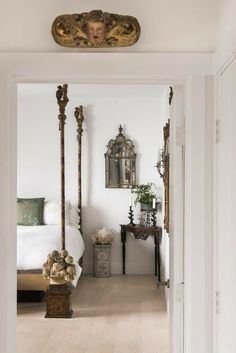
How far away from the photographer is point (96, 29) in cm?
205

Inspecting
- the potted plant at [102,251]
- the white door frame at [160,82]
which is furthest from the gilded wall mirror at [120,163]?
the white door frame at [160,82]

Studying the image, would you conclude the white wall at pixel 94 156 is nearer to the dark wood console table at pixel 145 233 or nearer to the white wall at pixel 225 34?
the dark wood console table at pixel 145 233

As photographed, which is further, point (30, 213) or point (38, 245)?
point (30, 213)

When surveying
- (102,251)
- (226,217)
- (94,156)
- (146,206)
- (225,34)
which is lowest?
(102,251)

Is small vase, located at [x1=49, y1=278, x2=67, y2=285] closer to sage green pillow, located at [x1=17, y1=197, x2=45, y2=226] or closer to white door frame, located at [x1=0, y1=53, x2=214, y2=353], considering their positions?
sage green pillow, located at [x1=17, y1=197, x2=45, y2=226]

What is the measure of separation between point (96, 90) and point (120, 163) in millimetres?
1250

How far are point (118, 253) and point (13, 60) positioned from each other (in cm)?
551

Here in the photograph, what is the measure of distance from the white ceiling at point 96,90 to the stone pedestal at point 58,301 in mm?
2594

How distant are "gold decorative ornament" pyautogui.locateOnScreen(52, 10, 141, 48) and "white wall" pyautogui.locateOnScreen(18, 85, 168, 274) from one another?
17.2ft

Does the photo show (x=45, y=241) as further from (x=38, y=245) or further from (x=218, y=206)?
(x=218, y=206)

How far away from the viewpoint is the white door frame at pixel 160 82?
2105 millimetres

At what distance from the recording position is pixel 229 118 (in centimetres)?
188

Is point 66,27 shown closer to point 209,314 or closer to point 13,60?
point 13,60

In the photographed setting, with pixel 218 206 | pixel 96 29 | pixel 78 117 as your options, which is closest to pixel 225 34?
pixel 96 29
